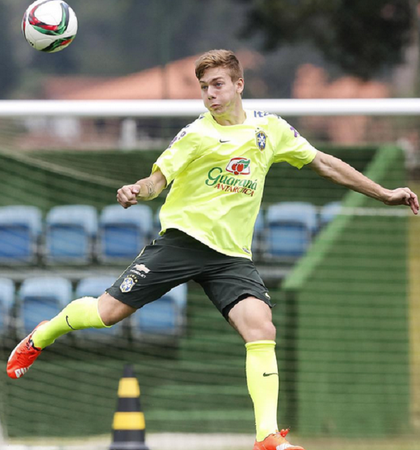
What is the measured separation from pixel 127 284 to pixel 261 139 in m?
0.99

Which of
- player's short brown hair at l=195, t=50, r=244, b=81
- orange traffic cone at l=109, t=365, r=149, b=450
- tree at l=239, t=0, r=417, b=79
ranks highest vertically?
tree at l=239, t=0, r=417, b=79

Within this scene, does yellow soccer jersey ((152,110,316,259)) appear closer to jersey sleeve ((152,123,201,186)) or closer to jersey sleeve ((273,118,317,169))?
jersey sleeve ((152,123,201,186))

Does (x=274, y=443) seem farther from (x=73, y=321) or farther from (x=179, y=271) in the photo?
(x=73, y=321)

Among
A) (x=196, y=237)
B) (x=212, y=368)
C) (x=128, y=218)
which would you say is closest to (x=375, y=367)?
(x=212, y=368)

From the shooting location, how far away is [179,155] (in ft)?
16.2

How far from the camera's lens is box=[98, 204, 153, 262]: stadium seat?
8.59 meters

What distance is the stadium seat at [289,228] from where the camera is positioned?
8.49 meters

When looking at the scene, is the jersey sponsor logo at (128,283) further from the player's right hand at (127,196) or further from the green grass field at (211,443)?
the green grass field at (211,443)

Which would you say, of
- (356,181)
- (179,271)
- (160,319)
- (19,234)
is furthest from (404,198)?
(19,234)

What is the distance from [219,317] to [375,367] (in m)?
1.33

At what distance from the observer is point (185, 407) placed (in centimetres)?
830

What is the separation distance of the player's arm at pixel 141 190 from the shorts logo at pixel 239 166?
0.37 m

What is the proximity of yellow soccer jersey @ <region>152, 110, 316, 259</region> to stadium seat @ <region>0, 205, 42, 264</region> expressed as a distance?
338cm

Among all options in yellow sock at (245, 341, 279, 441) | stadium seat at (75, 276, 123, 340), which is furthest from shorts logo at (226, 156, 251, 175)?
stadium seat at (75, 276, 123, 340)
